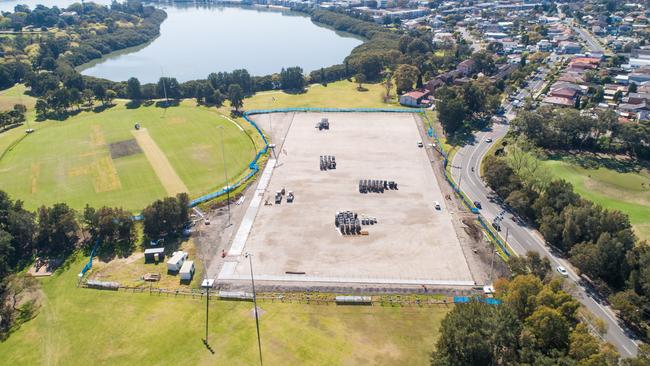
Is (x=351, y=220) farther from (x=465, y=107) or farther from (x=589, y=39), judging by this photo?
(x=589, y=39)

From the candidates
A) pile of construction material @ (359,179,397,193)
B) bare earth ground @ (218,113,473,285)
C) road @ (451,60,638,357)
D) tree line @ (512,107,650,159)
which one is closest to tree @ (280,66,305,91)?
bare earth ground @ (218,113,473,285)

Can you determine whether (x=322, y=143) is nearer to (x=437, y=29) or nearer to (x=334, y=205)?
(x=334, y=205)

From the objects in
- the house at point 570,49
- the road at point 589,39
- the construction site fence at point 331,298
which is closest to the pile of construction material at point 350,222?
the construction site fence at point 331,298

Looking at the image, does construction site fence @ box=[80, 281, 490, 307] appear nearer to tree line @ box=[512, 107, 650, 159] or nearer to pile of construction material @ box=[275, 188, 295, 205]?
pile of construction material @ box=[275, 188, 295, 205]

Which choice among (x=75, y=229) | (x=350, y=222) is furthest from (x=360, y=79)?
(x=75, y=229)

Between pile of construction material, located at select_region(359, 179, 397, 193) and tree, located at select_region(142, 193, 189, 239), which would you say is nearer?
tree, located at select_region(142, 193, 189, 239)
